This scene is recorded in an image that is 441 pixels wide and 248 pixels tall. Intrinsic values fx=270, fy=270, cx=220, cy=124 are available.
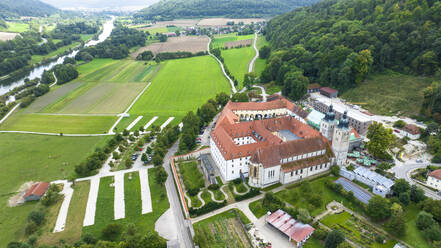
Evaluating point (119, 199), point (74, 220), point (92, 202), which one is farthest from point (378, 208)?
point (74, 220)

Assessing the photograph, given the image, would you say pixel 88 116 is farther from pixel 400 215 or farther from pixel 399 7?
pixel 399 7

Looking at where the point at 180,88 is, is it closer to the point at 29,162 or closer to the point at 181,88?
the point at 181,88

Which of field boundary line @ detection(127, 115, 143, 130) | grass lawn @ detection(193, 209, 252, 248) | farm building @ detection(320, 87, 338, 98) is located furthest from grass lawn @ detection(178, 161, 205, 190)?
farm building @ detection(320, 87, 338, 98)

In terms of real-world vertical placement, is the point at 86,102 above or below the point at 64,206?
above

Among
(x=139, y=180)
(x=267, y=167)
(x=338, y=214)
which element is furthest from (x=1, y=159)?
(x=338, y=214)

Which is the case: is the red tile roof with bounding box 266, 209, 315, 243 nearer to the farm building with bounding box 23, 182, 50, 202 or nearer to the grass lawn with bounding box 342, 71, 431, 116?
the farm building with bounding box 23, 182, 50, 202

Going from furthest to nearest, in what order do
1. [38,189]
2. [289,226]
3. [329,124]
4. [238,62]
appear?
[238,62] < [329,124] < [38,189] < [289,226]

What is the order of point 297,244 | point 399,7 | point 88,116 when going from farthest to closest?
point 399,7
point 88,116
point 297,244
